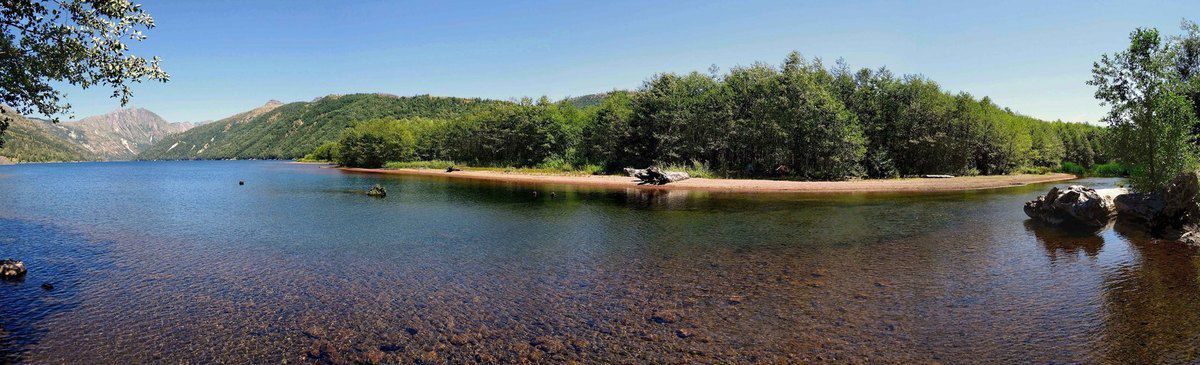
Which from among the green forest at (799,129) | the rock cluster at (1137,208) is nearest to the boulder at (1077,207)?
the rock cluster at (1137,208)

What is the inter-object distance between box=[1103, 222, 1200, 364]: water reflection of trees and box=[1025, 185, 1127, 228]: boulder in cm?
688

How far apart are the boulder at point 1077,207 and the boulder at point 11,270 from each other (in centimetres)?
4077

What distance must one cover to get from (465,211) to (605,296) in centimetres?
2210

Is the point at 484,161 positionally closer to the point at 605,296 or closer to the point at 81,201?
the point at 81,201

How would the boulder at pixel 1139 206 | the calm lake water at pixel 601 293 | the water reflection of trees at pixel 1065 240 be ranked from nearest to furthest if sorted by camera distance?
the calm lake water at pixel 601 293 < the water reflection of trees at pixel 1065 240 < the boulder at pixel 1139 206

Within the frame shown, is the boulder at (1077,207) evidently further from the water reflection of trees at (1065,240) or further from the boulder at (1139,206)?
the water reflection of trees at (1065,240)

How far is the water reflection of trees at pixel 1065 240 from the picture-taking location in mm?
18547

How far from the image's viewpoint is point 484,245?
2114 centimetres

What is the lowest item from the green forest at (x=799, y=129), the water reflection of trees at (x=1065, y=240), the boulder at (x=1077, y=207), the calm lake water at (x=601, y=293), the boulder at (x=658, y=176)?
the calm lake water at (x=601, y=293)

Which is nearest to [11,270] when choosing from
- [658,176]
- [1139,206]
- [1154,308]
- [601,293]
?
[601,293]

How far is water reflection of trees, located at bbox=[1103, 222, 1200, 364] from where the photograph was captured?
925 cm

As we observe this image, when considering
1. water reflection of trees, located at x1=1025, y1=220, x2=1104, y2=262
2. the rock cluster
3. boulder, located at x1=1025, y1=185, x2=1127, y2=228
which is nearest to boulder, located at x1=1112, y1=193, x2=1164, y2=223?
the rock cluster

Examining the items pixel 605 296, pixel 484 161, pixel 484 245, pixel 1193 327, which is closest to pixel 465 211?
pixel 484 245

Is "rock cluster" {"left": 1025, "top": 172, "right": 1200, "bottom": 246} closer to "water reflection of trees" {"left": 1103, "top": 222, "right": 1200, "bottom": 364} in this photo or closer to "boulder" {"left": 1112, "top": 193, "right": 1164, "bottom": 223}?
"boulder" {"left": 1112, "top": 193, "right": 1164, "bottom": 223}
